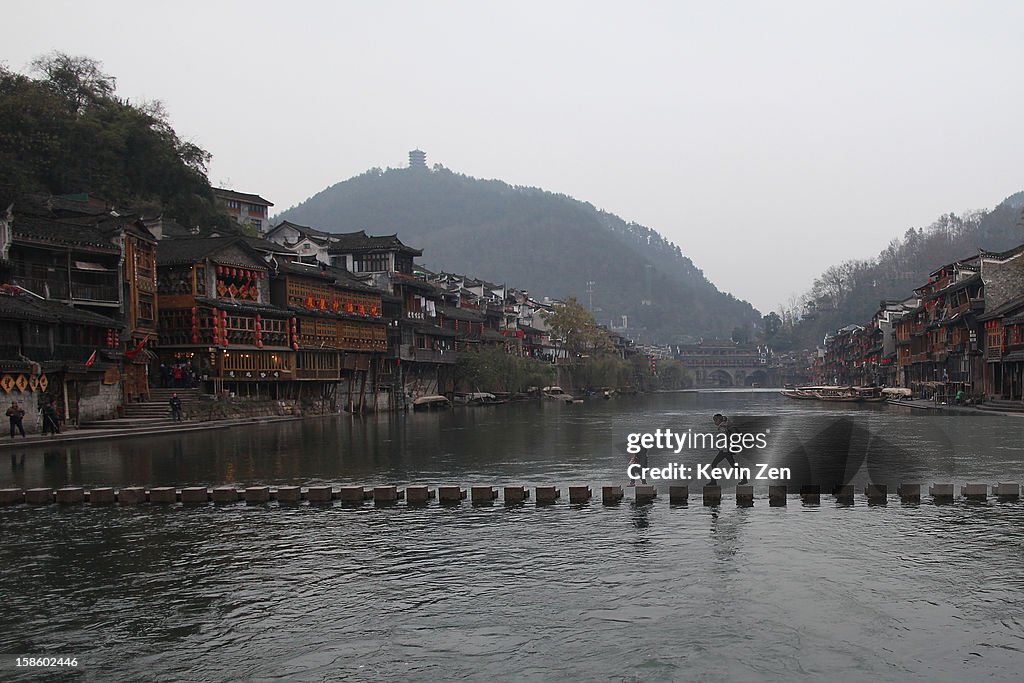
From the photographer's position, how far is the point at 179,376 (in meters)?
66.0

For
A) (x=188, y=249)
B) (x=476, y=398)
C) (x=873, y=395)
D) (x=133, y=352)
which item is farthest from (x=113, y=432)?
(x=873, y=395)

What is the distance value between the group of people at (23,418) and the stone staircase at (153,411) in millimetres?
4359

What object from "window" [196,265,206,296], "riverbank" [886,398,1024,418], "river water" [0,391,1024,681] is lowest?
"river water" [0,391,1024,681]

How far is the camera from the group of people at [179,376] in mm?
66062

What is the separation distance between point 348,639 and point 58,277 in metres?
48.8

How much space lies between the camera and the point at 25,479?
108 ft

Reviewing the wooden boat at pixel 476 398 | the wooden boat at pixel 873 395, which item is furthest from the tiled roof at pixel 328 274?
the wooden boat at pixel 873 395

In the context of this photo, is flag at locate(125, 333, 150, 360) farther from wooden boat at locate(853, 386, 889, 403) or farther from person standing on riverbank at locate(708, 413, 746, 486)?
wooden boat at locate(853, 386, 889, 403)

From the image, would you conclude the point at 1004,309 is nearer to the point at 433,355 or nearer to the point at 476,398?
the point at 476,398

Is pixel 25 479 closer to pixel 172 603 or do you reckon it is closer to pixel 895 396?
pixel 172 603

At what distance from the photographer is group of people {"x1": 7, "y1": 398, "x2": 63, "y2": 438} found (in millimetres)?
46031

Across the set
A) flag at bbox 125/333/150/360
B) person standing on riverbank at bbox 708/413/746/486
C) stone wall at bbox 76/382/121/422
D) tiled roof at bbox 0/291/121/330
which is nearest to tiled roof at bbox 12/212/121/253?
tiled roof at bbox 0/291/121/330

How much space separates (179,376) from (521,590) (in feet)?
179

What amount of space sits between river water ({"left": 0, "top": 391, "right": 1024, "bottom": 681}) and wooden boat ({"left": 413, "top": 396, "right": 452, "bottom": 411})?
203 ft
